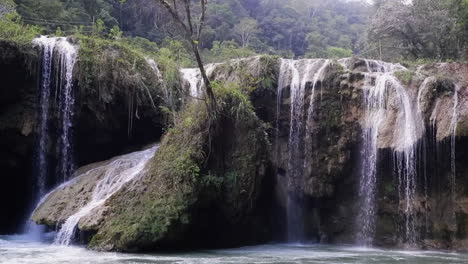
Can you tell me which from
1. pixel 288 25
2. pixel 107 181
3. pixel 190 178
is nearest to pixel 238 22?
pixel 288 25

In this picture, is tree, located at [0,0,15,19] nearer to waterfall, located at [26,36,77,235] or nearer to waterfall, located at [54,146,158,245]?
waterfall, located at [26,36,77,235]

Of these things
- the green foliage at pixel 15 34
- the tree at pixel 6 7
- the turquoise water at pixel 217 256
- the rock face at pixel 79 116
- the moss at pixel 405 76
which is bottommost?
the turquoise water at pixel 217 256

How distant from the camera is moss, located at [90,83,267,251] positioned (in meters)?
12.9

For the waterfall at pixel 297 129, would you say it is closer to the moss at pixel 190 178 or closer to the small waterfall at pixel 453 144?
the moss at pixel 190 178

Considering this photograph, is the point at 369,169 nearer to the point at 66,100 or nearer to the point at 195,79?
the point at 195,79

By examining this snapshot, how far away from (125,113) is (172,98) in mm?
1945

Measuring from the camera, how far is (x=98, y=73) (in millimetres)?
18297

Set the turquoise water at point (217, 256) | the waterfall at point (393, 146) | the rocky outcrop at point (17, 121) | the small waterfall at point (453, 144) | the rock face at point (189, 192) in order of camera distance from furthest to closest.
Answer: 1. the rocky outcrop at point (17, 121)
2. the waterfall at point (393, 146)
3. the small waterfall at point (453, 144)
4. the rock face at point (189, 192)
5. the turquoise water at point (217, 256)

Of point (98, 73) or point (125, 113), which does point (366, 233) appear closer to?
point (125, 113)

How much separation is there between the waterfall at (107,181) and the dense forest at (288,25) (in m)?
5.01

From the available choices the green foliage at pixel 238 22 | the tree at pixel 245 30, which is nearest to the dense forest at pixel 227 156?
the green foliage at pixel 238 22

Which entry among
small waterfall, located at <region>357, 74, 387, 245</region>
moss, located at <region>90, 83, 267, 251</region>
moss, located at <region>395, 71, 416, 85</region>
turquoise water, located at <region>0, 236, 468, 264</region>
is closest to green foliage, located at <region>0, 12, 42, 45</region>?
moss, located at <region>90, 83, 267, 251</region>

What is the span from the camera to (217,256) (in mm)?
12445

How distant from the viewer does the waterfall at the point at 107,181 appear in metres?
13.5
